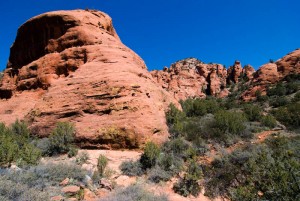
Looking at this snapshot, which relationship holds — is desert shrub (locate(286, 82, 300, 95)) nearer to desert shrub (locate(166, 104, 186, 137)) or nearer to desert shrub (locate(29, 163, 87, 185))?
desert shrub (locate(166, 104, 186, 137))

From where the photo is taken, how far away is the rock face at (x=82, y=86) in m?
10.1

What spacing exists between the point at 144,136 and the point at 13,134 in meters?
5.31

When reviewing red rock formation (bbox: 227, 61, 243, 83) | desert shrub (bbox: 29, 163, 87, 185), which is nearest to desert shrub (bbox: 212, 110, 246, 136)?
desert shrub (bbox: 29, 163, 87, 185)

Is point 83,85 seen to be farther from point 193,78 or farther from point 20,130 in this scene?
point 193,78

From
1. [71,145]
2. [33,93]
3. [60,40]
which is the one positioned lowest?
[71,145]

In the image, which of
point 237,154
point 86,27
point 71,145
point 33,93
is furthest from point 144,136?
point 86,27

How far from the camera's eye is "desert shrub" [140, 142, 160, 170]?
8453mm

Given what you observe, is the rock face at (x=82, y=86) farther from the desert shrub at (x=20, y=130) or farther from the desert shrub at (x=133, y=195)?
the desert shrub at (x=133, y=195)

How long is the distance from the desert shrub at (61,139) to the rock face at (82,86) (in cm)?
43

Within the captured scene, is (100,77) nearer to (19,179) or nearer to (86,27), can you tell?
(86,27)

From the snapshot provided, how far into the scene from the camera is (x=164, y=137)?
34.4 ft

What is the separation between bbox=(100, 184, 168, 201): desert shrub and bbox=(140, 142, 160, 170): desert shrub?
1594 mm

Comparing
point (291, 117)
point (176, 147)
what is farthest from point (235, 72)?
point (176, 147)

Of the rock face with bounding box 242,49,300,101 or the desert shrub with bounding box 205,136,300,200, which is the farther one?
the rock face with bounding box 242,49,300,101
